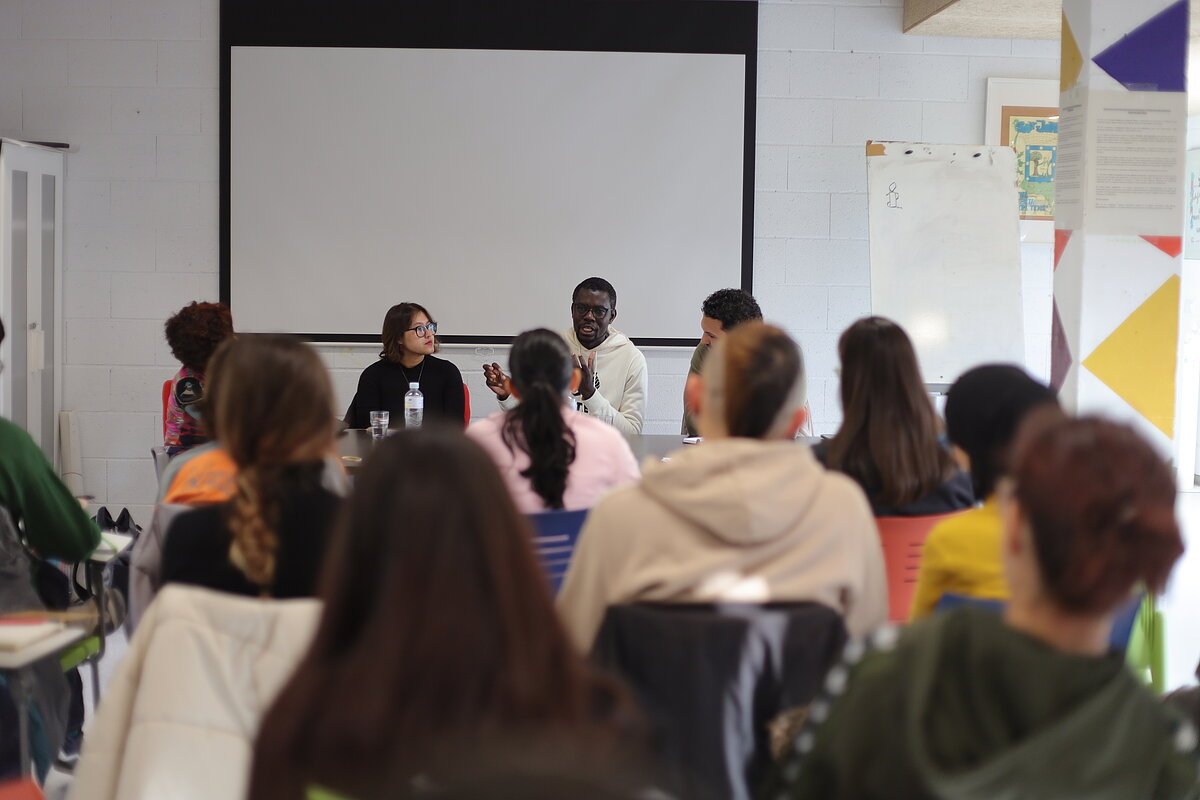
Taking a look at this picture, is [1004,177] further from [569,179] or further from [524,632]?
[524,632]

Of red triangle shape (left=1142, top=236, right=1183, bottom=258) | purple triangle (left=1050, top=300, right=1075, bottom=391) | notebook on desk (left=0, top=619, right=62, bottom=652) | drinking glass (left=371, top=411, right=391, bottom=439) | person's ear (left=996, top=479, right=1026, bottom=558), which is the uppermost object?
red triangle shape (left=1142, top=236, right=1183, bottom=258)

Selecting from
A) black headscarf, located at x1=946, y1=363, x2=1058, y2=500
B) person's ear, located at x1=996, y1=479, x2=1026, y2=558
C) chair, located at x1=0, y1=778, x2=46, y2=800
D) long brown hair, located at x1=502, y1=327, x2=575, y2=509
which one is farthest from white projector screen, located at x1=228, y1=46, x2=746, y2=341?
person's ear, located at x1=996, y1=479, x2=1026, y2=558

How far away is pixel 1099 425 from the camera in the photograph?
1.02 m

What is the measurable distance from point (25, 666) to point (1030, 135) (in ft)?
16.5

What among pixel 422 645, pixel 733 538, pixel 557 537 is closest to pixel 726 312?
pixel 557 537

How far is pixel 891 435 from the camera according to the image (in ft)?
7.59

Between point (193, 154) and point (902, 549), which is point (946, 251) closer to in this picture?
point (902, 549)

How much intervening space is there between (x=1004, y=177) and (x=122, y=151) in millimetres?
4085

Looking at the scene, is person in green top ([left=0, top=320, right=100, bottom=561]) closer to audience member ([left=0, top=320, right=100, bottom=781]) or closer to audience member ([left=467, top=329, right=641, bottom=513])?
audience member ([left=0, top=320, right=100, bottom=781])

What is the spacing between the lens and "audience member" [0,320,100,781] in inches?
95.2

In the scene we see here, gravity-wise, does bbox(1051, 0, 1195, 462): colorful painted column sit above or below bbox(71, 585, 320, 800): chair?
above

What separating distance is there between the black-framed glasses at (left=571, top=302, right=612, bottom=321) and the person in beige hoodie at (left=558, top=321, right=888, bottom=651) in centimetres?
288

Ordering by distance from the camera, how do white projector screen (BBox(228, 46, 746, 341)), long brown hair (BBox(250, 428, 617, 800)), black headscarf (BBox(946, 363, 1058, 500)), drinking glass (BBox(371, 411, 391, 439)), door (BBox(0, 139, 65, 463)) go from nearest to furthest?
long brown hair (BBox(250, 428, 617, 800)) < black headscarf (BBox(946, 363, 1058, 500)) < drinking glass (BBox(371, 411, 391, 439)) < door (BBox(0, 139, 65, 463)) < white projector screen (BBox(228, 46, 746, 341))

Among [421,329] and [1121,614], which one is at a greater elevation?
[421,329]
